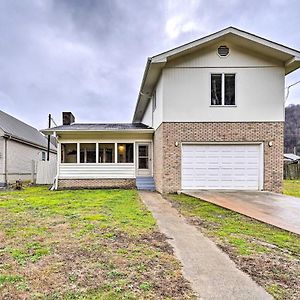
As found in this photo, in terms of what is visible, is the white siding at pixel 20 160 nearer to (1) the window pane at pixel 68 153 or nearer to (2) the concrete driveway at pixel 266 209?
(1) the window pane at pixel 68 153

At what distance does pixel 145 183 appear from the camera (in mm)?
14484

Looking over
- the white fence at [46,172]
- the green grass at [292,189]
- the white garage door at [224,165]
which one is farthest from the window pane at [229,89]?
the white fence at [46,172]

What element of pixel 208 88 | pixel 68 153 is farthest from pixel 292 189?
pixel 68 153

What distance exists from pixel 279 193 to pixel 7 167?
14994mm

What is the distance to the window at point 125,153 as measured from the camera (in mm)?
15203

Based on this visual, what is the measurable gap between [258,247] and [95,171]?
11354mm

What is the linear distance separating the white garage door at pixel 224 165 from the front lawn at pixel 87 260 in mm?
5841

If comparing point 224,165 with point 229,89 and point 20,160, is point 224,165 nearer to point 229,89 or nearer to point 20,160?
point 229,89

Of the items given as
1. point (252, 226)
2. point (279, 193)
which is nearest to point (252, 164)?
point (279, 193)

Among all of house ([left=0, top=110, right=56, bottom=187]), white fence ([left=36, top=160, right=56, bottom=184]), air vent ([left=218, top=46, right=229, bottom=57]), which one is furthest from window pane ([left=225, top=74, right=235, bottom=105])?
house ([left=0, top=110, right=56, bottom=187])

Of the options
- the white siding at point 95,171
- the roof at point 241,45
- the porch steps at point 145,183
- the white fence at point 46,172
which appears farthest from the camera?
the white fence at point 46,172

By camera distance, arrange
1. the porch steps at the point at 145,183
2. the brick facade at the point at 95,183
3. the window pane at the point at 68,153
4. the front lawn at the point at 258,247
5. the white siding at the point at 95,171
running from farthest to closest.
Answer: the window pane at the point at 68,153 → the white siding at the point at 95,171 → the brick facade at the point at 95,183 → the porch steps at the point at 145,183 → the front lawn at the point at 258,247

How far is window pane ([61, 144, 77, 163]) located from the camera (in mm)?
15266

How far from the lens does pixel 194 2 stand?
46.9ft
